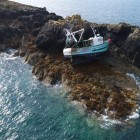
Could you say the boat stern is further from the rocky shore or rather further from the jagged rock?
the jagged rock

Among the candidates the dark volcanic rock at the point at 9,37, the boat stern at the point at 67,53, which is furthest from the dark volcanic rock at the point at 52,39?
the dark volcanic rock at the point at 9,37

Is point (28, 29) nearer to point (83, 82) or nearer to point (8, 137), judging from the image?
point (83, 82)

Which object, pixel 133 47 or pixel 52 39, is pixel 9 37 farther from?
pixel 133 47

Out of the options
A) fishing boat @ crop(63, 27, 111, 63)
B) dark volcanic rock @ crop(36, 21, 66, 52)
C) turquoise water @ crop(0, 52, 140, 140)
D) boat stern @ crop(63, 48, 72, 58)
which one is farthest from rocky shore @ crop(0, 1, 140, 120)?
turquoise water @ crop(0, 52, 140, 140)

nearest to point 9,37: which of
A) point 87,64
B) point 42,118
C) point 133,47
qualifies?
point 87,64

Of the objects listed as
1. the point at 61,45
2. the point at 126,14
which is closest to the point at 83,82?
the point at 61,45

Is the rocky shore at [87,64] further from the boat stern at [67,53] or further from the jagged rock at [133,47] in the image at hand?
the boat stern at [67,53]
